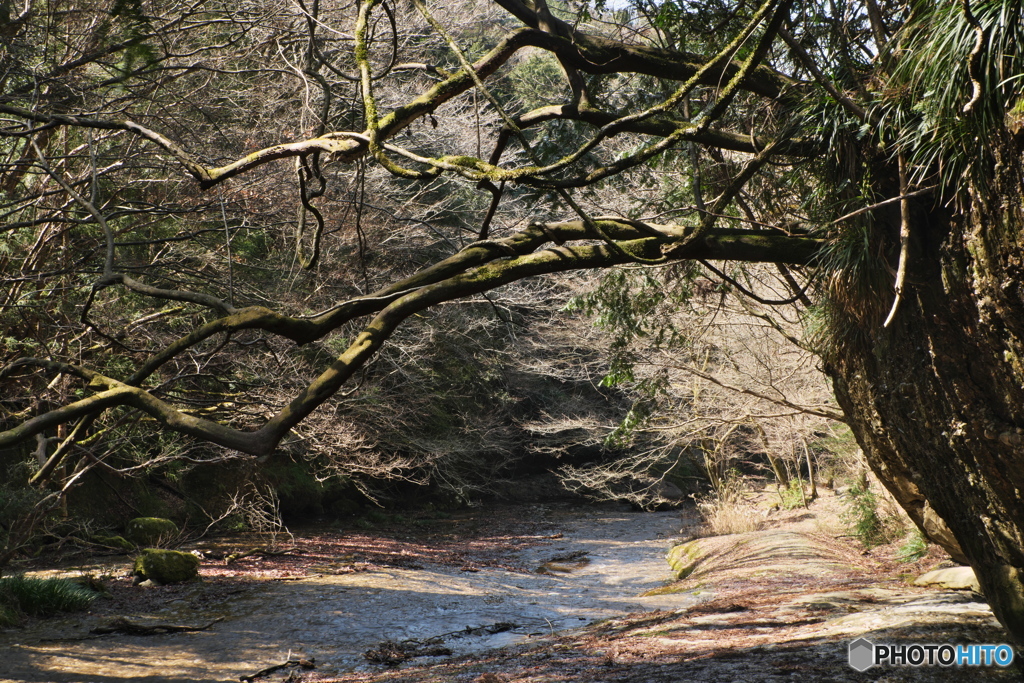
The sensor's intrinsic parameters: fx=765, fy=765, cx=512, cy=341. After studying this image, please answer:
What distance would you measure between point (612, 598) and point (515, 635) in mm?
3272

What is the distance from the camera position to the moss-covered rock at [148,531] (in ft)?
A: 47.0

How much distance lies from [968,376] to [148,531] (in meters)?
14.0

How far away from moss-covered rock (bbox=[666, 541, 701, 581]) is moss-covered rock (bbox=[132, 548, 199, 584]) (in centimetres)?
876

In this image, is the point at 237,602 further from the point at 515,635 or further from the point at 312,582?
the point at 515,635

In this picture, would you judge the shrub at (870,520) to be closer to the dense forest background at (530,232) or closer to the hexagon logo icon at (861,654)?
the dense forest background at (530,232)

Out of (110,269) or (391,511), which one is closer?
(110,269)

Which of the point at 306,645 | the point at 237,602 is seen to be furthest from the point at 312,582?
the point at 306,645

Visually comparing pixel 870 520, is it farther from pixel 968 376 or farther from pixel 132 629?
pixel 132 629

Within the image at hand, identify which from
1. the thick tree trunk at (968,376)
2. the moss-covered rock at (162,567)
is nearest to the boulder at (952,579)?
the thick tree trunk at (968,376)

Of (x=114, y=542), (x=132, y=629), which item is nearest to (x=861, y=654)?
(x=132, y=629)

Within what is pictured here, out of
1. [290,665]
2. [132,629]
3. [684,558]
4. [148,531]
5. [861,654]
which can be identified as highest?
[148,531]

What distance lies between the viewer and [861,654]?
5.32m

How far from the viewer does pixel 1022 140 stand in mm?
3738

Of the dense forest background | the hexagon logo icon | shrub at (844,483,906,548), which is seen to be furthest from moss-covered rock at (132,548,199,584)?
shrub at (844,483,906,548)
